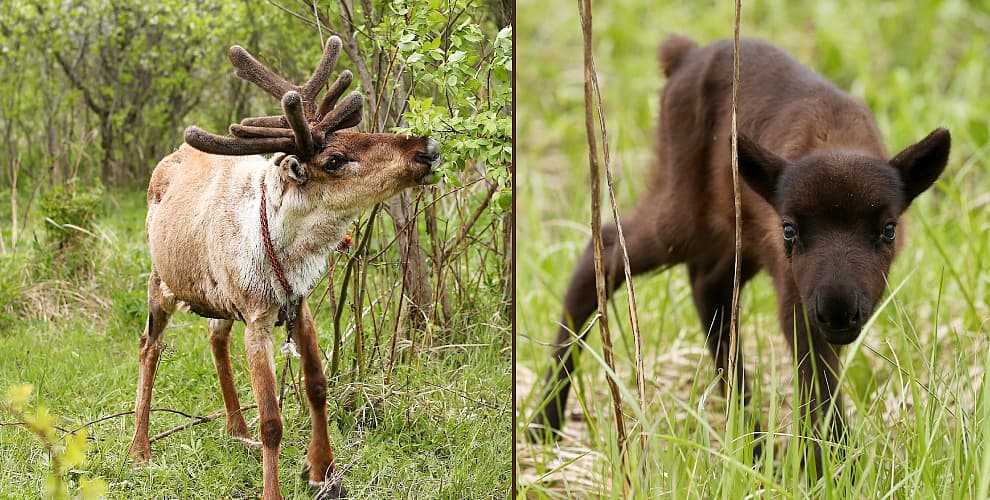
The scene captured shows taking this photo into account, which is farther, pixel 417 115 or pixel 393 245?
pixel 393 245

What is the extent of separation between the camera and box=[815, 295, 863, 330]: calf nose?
2920 mm

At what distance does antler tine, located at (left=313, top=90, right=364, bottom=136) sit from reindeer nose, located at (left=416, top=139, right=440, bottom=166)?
0.19 m

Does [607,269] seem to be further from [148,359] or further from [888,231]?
[148,359]

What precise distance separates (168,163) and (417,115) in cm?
59

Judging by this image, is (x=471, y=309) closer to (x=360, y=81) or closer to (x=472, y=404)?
(x=472, y=404)

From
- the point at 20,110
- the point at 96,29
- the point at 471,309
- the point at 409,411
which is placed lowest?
the point at 409,411

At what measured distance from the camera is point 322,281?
295 cm

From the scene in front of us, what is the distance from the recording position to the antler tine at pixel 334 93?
2.72m

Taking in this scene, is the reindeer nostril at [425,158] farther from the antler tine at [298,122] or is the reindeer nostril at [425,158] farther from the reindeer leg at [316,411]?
the reindeer leg at [316,411]

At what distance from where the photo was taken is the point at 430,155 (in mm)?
2613

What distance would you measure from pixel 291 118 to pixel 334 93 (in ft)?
0.61

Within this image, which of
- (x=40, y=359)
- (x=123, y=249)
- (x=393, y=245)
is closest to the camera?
(x=40, y=359)

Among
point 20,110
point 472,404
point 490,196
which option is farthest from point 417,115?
point 20,110

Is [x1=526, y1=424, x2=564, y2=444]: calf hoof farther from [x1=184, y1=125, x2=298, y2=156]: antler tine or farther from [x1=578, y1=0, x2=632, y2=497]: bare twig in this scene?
[x1=184, y1=125, x2=298, y2=156]: antler tine
